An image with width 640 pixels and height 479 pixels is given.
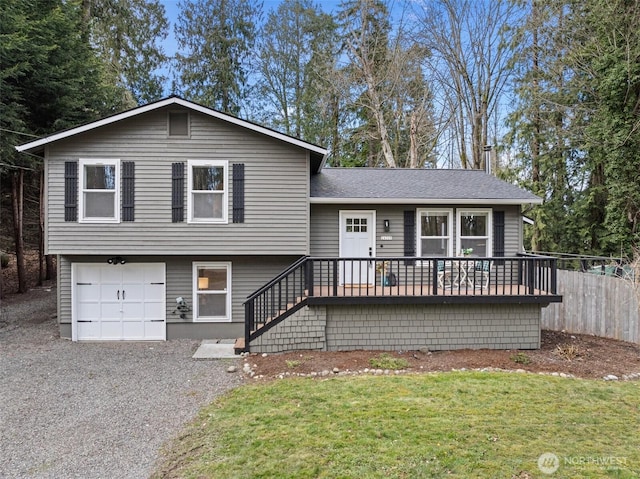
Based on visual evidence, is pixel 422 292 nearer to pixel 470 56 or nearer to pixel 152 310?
pixel 152 310

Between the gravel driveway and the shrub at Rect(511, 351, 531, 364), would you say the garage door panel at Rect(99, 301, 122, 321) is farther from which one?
the shrub at Rect(511, 351, 531, 364)

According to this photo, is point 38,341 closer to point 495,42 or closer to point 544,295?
point 544,295

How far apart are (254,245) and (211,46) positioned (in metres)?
16.6

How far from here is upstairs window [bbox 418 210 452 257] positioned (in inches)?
368

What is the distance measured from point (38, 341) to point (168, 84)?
55.0 ft

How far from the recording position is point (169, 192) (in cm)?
829

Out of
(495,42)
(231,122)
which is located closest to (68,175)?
(231,122)

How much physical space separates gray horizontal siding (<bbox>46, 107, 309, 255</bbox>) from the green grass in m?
3.68

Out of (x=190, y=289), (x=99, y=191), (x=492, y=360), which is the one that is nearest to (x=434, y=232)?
(x=492, y=360)

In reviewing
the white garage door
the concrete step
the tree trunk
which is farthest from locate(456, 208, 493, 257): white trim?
the tree trunk

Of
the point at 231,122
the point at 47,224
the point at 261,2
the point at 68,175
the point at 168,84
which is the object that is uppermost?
the point at 261,2

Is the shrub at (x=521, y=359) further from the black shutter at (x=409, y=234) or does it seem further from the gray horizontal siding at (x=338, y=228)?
the black shutter at (x=409, y=234)

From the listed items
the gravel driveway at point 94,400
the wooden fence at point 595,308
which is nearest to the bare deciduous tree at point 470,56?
the wooden fence at point 595,308

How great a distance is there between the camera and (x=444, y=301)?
7.41 meters
